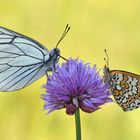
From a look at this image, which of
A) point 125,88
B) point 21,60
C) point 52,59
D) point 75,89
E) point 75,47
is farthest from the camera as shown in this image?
point 75,47

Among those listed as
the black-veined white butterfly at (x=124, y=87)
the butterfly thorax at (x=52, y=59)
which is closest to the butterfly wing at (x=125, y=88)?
the black-veined white butterfly at (x=124, y=87)

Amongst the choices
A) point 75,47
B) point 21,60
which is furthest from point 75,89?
point 75,47

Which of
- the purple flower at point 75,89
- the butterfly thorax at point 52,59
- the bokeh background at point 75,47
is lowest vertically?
the purple flower at point 75,89

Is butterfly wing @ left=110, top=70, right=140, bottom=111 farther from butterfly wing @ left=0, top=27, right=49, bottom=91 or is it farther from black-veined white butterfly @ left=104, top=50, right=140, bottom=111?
butterfly wing @ left=0, top=27, right=49, bottom=91

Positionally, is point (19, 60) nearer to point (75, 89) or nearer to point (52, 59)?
point (52, 59)

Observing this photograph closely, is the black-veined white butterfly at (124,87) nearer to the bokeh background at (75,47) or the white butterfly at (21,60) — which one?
the white butterfly at (21,60)

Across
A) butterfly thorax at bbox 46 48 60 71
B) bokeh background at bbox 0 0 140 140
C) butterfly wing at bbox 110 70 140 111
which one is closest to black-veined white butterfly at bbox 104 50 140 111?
butterfly wing at bbox 110 70 140 111
